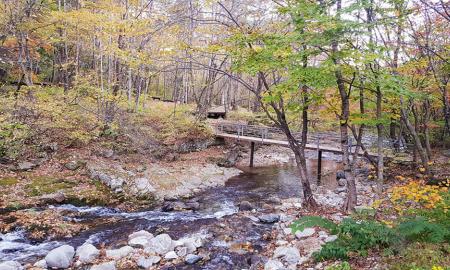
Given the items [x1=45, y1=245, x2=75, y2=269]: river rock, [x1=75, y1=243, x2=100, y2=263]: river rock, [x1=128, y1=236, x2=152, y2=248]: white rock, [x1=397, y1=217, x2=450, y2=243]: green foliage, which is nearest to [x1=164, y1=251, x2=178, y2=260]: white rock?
[x1=128, y1=236, x2=152, y2=248]: white rock

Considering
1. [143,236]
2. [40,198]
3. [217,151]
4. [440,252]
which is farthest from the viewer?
[217,151]

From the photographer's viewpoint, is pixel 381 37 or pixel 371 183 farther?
pixel 371 183

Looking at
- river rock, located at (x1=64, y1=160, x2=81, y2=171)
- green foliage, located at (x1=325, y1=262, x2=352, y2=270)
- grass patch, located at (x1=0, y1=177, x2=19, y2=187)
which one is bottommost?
grass patch, located at (x1=0, y1=177, x2=19, y2=187)

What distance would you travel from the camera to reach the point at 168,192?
568 inches

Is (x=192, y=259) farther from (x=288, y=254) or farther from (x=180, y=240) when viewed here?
(x=288, y=254)

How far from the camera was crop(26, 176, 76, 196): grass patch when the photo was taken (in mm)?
12444

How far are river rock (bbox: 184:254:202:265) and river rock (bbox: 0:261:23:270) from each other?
3.60 m

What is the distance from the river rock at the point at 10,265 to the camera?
270 inches

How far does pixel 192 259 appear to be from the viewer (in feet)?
25.0

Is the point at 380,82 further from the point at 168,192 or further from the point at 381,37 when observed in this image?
the point at 168,192

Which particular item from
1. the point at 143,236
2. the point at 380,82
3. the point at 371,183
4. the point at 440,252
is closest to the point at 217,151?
the point at 371,183

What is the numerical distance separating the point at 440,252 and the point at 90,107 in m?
17.0

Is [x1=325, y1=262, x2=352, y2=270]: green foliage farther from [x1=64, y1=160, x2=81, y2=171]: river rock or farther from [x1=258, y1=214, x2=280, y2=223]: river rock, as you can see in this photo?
[x1=64, y1=160, x2=81, y2=171]: river rock

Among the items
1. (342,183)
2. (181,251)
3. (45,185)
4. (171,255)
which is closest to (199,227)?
(181,251)
